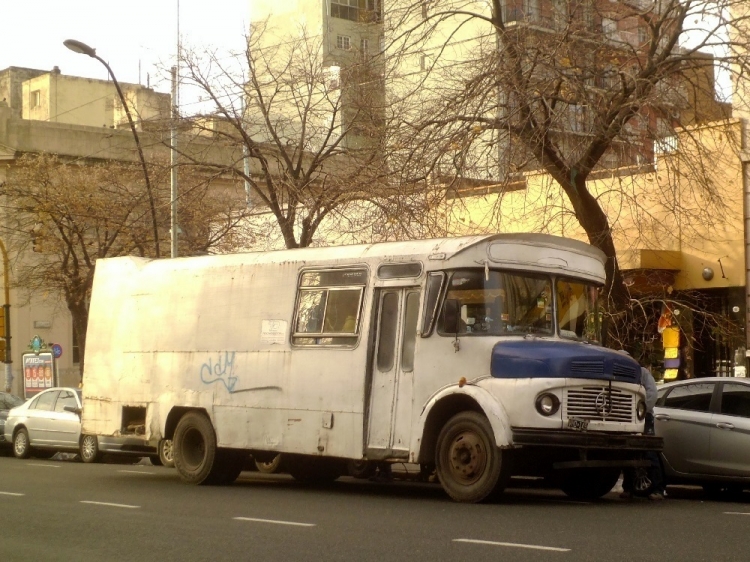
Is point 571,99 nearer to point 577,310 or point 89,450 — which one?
point 577,310

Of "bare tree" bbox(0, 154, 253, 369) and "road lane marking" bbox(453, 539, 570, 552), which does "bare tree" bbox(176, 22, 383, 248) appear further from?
"road lane marking" bbox(453, 539, 570, 552)

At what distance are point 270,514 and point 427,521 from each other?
178 centimetres

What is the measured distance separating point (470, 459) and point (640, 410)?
204cm

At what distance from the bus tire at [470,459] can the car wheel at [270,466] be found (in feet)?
14.8

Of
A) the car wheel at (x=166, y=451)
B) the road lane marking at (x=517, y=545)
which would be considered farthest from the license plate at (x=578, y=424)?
the car wheel at (x=166, y=451)

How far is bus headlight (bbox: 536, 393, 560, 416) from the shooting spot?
43.0 ft

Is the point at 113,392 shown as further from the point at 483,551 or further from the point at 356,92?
the point at 483,551

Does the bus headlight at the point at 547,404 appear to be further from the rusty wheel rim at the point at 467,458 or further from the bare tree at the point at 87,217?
the bare tree at the point at 87,217

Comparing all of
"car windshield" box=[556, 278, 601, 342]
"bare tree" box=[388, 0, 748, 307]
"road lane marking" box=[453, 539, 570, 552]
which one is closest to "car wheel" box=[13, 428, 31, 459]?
"bare tree" box=[388, 0, 748, 307]

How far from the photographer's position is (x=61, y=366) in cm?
4966

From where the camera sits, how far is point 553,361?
1322 centimetres

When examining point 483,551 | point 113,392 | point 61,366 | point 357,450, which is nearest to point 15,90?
point 61,366

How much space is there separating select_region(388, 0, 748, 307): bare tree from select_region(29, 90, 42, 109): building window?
48722mm

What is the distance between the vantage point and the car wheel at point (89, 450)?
24.9 m
